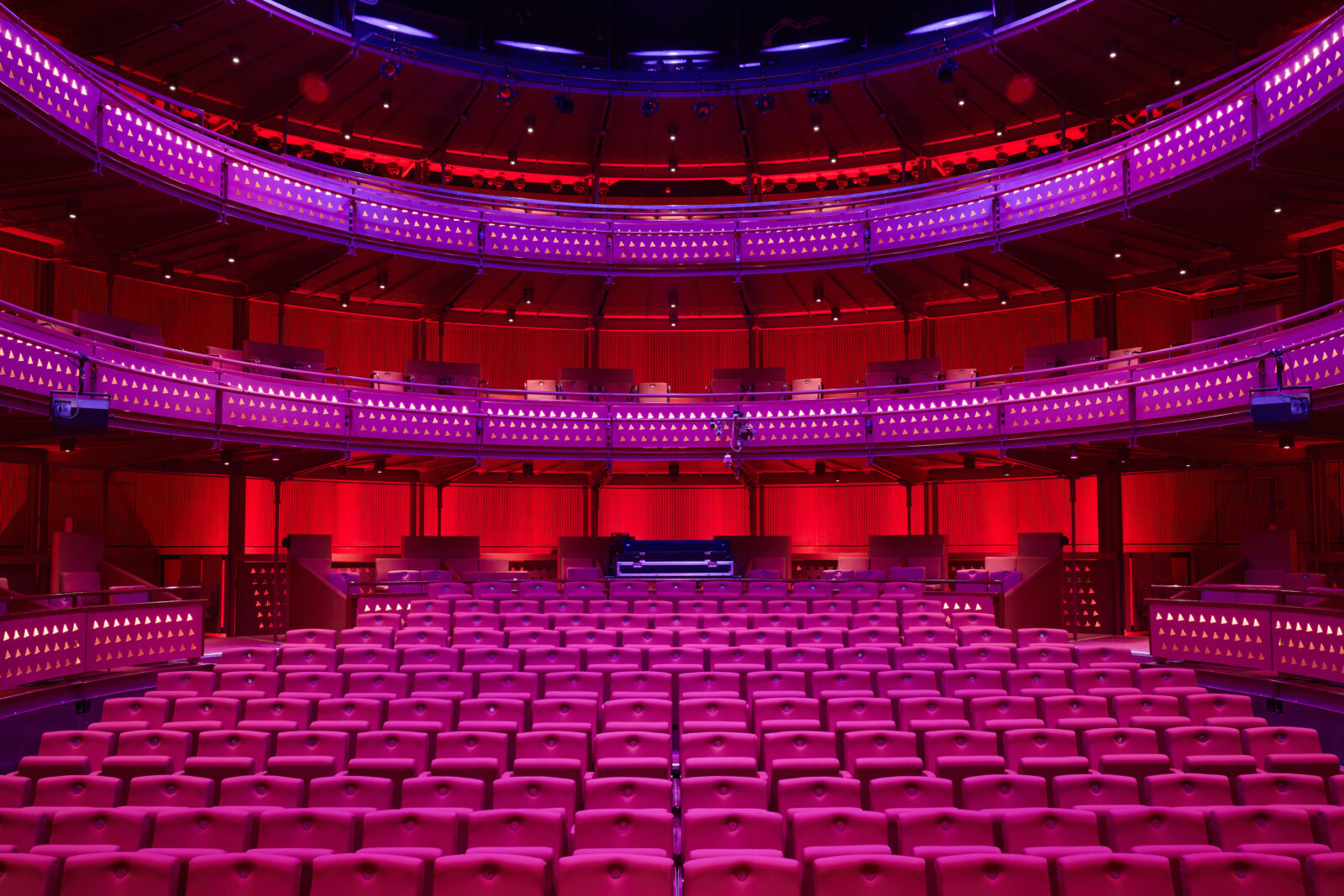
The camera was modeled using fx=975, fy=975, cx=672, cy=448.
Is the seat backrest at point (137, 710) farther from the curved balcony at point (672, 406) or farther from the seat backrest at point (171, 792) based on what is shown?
the curved balcony at point (672, 406)

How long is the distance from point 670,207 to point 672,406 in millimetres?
4465

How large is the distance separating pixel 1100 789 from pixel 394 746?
431 centimetres

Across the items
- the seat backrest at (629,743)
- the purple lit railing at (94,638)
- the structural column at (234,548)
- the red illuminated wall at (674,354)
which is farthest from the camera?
the red illuminated wall at (674,354)

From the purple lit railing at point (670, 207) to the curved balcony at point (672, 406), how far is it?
2517mm

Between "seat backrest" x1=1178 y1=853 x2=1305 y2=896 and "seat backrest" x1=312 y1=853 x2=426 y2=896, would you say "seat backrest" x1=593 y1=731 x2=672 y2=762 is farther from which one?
"seat backrest" x1=1178 y1=853 x2=1305 y2=896

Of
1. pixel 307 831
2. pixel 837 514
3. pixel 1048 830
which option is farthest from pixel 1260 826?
pixel 837 514

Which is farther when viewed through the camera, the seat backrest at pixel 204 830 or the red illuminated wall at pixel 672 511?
the red illuminated wall at pixel 672 511

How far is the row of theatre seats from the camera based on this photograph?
13.6 feet

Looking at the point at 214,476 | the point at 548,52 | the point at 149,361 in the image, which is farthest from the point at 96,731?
the point at 548,52

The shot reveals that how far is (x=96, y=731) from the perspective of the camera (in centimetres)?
664

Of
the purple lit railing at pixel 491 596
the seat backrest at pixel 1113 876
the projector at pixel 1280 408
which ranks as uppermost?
the projector at pixel 1280 408

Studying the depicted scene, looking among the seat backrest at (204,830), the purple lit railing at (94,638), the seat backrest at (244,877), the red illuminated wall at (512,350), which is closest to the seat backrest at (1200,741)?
the seat backrest at (244,877)

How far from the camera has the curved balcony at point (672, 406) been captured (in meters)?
11.5

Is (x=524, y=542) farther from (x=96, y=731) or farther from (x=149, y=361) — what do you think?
(x=96, y=731)
